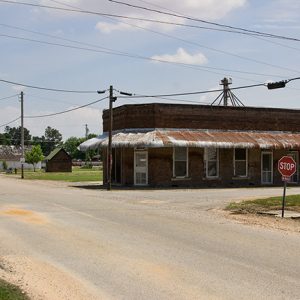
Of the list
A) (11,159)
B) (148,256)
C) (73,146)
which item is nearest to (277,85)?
(148,256)

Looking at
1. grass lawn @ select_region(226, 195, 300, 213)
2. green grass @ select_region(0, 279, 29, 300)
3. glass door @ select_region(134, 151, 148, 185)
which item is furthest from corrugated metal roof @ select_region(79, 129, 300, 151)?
green grass @ select_region(0, 279, 29, 300)

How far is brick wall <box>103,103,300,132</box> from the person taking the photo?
33906 mm

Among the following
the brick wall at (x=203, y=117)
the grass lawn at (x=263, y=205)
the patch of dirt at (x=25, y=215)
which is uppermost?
the brick wall at (x=203, y=117)

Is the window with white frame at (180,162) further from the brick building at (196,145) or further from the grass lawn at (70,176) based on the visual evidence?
the grass lawn at (70,176)

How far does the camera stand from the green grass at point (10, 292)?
662 cm

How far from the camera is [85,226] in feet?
45.7

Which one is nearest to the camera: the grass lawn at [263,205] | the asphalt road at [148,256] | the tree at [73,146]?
the asphalt road at [148,256]

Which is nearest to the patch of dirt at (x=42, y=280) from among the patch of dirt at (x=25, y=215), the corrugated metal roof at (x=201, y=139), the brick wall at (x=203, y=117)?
the patch of dirt at (x=25, y=215)

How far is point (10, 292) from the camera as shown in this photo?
6914 millimetres

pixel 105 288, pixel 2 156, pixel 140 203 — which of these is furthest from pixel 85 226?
pixel 2 156

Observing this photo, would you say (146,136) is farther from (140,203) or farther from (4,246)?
(4,246)

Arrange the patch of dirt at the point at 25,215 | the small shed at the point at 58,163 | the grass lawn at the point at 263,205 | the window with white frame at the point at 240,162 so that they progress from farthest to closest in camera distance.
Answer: the small shed at the point at 58,163 < the window with white frame at the point at 240,162 < the grass lawn at the point at 263,205 < the patch of dirt at the point at 25,215

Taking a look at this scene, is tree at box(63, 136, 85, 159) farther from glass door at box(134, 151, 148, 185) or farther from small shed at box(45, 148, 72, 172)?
glass door at box(134, 151, 148, 185)

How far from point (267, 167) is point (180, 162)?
691cm
